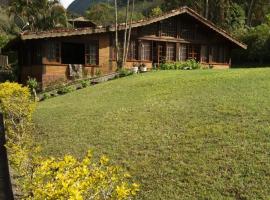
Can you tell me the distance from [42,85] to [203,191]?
1955 cm

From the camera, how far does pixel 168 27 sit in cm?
3200

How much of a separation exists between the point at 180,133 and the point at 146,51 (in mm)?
20086

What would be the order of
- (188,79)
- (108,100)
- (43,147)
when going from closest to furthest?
(43,147), (108,100), (188,79)

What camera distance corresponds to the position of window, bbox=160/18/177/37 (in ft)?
104

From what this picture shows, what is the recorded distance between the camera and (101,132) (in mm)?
12945

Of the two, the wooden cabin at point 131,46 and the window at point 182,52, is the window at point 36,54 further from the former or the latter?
the window at point 182,52

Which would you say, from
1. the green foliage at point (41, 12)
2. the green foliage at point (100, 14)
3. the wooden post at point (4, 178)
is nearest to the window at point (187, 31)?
the wooden post at point (4, 178)

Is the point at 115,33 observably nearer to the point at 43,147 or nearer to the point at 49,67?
the point at 49,67

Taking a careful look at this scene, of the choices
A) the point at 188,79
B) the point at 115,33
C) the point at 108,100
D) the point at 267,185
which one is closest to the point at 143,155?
the point at 267,185

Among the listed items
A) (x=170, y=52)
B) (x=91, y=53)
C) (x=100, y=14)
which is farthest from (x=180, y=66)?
(x=100, y=14)

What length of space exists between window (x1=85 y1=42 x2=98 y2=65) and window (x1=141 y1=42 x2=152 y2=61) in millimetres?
3362

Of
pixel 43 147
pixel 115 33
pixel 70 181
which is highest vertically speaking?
pixel 115 33

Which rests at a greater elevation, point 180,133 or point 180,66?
point 180,66

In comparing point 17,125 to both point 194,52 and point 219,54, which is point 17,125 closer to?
point 194,52
